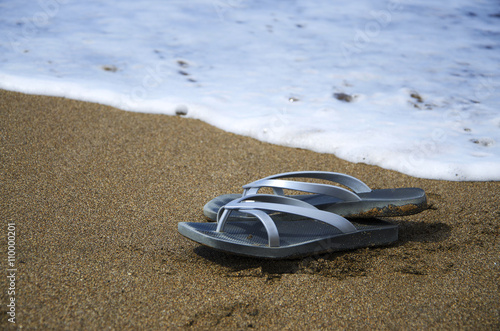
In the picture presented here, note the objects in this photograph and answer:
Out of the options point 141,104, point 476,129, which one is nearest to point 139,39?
point 141,104

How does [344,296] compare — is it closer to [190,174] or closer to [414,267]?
[414,267]

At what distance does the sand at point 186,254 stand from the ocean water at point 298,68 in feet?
1.29

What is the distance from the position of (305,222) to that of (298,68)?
248cm

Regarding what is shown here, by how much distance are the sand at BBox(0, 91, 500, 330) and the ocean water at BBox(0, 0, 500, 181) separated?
15.5 inches

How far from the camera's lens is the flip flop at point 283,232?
156 centimetres

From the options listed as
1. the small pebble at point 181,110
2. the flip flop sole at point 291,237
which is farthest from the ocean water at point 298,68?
the flip flop sole at point 291,237

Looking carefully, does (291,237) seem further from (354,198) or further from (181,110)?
(181,110)

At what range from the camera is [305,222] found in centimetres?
184

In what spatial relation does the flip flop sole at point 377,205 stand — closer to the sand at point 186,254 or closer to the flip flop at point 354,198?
the flip flop at point 354,198

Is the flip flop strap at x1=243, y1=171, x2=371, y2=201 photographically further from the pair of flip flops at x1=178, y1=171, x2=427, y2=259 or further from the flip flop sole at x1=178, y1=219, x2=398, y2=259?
the flip flop sole at x1=178, y1=219, x2=398, y2=259

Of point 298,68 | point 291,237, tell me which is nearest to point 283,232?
point 291,237

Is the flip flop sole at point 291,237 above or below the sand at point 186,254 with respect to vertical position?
above

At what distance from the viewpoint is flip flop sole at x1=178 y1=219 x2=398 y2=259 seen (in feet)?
5.11

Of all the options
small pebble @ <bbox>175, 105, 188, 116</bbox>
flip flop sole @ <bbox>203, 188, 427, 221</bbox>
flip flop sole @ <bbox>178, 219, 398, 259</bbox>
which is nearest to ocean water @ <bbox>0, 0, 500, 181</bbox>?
small pebble @ <bbox>175, 105, 188, 116</bbox>
